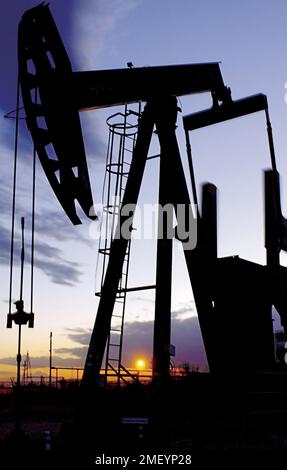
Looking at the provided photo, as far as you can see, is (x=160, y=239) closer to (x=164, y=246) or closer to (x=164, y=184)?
(x=164, y=246)

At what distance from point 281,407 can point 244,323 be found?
1802 millimetres

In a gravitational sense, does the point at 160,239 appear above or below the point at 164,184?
below

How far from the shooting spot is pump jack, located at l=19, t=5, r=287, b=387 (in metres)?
10.1

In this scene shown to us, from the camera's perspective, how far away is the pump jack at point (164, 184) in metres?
10.1

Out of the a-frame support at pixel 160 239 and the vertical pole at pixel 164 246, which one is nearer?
the a-frame support at pixel 160 239

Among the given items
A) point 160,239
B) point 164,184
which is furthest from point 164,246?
point 164,184

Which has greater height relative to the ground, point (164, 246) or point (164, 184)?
point (164, 184)

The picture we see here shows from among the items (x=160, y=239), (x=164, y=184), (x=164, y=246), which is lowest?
(x=164, y=246)

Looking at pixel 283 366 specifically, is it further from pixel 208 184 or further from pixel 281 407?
pixel 208 184

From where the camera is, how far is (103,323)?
10.2m

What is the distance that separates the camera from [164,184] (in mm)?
11125

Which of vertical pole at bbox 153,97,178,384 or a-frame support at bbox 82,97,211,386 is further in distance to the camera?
vertical pole at bbox 153,97,178,384
